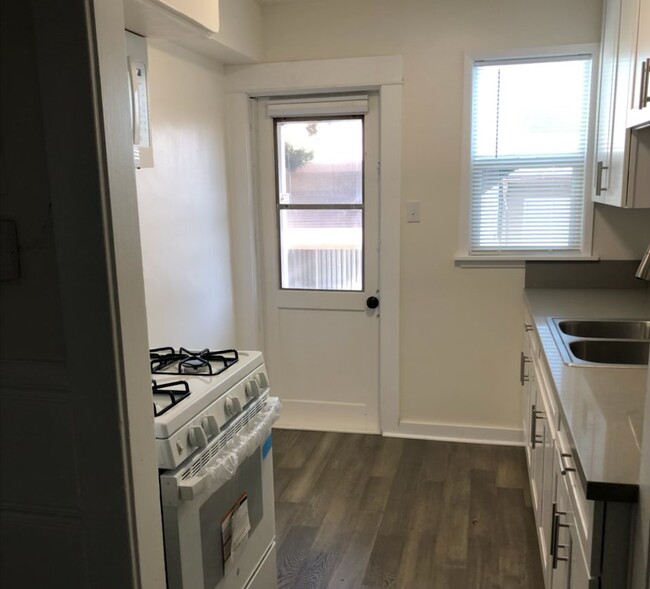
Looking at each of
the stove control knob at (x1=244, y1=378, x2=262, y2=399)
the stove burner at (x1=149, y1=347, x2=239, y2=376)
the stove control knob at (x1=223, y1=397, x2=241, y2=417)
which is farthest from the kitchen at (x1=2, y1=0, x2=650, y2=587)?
the stove control knob at (x1=223, y1=397, x2=241, y2=417)

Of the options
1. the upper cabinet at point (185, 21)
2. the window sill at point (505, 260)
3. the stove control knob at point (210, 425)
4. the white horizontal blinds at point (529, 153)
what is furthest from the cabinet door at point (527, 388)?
the upper cabinet at point (185, 21)

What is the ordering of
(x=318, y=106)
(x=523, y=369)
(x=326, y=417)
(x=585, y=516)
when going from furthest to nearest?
(x=326, y=417)
(x=318, y=106)
(x=523, y=369)
(x=585, y=516)

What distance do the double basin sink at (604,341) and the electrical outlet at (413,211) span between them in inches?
42.7

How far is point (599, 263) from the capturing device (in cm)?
331

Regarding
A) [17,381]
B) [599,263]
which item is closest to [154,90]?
Result: [17,381]

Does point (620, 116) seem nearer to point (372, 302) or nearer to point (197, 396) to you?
point (372, 302)

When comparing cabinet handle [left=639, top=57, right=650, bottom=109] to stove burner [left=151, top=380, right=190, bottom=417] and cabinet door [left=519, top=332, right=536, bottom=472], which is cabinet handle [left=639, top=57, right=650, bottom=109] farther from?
stove burner [left=151, top=380, right=190, bottom=417]

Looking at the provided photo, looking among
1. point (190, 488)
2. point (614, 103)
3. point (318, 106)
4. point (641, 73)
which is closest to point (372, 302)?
point (318, 106)

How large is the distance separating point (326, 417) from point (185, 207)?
1.65 metres

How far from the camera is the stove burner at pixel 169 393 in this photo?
5.19 ft

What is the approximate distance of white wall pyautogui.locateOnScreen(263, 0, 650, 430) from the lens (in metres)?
3.23

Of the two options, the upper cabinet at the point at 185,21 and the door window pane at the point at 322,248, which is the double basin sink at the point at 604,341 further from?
the upper cabinet at the point at 185,21

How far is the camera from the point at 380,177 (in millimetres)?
3502

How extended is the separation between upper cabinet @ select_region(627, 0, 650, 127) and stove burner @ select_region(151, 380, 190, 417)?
1.63 meters
